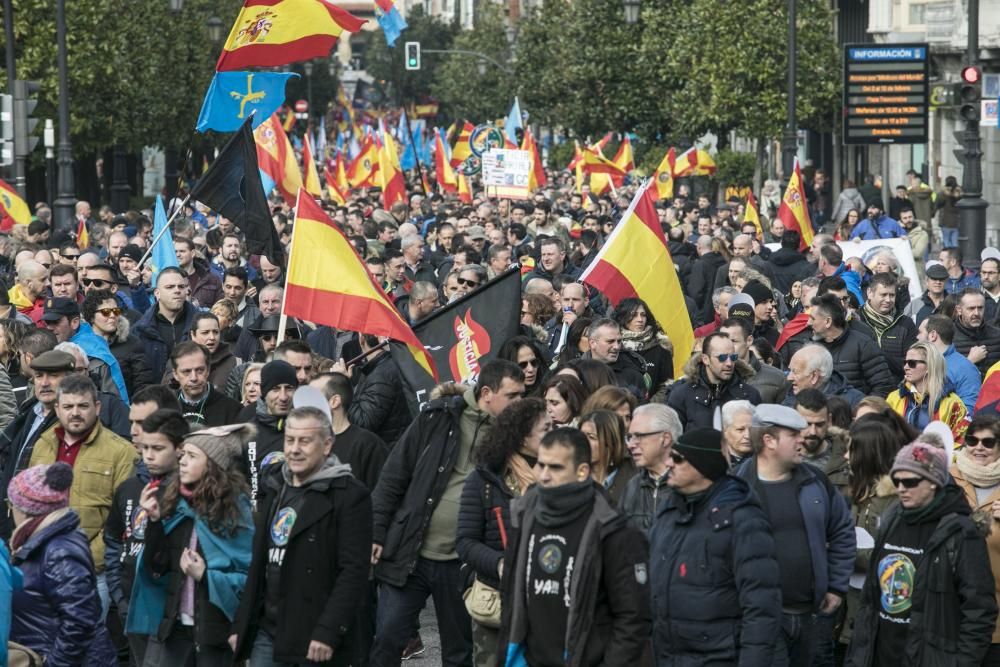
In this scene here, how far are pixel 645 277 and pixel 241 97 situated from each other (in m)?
5.69

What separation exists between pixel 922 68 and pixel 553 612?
2303 centimetres

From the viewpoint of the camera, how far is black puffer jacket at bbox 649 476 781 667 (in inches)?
257

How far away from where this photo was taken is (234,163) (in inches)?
532

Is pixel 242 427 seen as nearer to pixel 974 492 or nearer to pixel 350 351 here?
pixel 974 492

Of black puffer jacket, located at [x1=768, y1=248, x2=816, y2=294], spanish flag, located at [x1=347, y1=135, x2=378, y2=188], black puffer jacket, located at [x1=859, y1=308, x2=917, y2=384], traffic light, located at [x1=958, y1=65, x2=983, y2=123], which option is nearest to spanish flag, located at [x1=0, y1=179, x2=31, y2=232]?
black puffer jacket, located at [x1=768, y1=248, x2=816, y2=294]

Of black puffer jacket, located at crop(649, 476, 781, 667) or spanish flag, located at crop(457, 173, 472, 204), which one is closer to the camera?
black puffer jacket, located at crop(649, 476, 781, 667)

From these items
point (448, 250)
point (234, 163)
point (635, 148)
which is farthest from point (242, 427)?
point (635, 148)

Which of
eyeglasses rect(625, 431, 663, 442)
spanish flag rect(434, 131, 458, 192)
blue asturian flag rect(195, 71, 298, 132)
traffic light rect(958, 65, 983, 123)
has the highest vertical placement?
traffic light rect(958, 65, 983, 123)

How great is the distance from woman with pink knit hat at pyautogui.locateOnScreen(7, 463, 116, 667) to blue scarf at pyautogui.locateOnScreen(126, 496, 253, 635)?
47 centimetres

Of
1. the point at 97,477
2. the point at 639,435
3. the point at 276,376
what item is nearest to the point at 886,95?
the point at 276,376

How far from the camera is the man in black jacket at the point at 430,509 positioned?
8195 mm

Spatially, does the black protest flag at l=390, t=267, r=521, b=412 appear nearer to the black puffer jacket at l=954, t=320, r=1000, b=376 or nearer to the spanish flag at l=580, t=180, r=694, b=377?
the spanish flag at l=580, t=180, r=694, b=377

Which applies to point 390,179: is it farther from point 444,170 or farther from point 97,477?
point 97,477

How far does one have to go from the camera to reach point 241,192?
1356 centimetres
